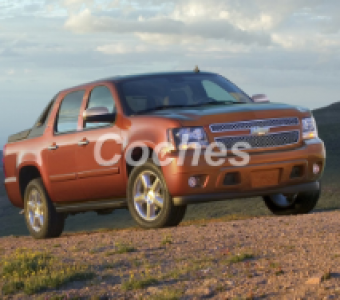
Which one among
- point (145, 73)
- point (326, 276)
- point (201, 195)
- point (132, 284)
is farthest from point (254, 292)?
point (145, 73)

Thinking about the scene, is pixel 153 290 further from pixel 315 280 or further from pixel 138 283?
pixel 315 280

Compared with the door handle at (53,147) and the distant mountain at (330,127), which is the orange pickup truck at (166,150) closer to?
the door handle at (53,147)

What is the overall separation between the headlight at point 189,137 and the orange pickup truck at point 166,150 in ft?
0.04

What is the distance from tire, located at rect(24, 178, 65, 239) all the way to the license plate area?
3.33m

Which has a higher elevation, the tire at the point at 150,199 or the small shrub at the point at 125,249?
the tire at the point at 150,199

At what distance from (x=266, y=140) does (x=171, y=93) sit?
4.84 feet

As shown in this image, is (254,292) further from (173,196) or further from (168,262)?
(173,196)

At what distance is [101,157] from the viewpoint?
9.08 m

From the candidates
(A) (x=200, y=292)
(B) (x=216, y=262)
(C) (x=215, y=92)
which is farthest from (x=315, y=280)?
(C) (x=215, y=92)

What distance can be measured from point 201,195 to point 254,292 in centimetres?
318

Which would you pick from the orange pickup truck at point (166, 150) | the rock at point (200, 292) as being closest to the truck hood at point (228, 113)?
the orange pickup truck at point (166, 150)

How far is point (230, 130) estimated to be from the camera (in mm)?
8172

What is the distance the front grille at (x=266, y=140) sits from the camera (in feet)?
26.8

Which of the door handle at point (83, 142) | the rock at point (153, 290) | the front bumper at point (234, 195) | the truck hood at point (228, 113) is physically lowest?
the rock at point (153, 290)
